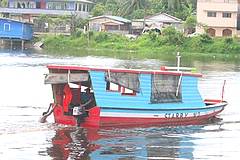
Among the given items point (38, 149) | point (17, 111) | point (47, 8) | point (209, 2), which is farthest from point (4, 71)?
point (47, 8)

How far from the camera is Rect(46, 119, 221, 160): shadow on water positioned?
17734 millimetres

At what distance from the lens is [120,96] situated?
21828 millimetres

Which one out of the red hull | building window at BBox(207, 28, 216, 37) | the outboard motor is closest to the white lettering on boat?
the red hull

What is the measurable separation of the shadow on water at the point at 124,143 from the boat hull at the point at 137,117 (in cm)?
30

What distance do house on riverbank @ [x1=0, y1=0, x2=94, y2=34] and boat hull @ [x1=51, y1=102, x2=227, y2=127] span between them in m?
74.2

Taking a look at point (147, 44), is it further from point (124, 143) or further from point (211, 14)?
point (124, 143)

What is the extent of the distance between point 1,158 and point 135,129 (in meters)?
6.70

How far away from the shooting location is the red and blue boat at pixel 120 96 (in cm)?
2123

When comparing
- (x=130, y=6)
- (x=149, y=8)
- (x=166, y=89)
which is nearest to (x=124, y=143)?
(x=166, y=89)

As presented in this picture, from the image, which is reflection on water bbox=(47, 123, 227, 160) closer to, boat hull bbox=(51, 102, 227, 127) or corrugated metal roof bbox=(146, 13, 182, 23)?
boat hull bbox=(51, 102, 227, 127)

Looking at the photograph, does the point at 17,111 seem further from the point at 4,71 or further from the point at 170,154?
the point at 4,71

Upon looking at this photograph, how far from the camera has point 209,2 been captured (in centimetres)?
8838

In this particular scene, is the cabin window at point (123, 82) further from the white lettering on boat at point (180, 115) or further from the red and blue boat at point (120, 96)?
the white lettering on boat at point (180, 115)

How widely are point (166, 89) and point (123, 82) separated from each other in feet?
7.32
